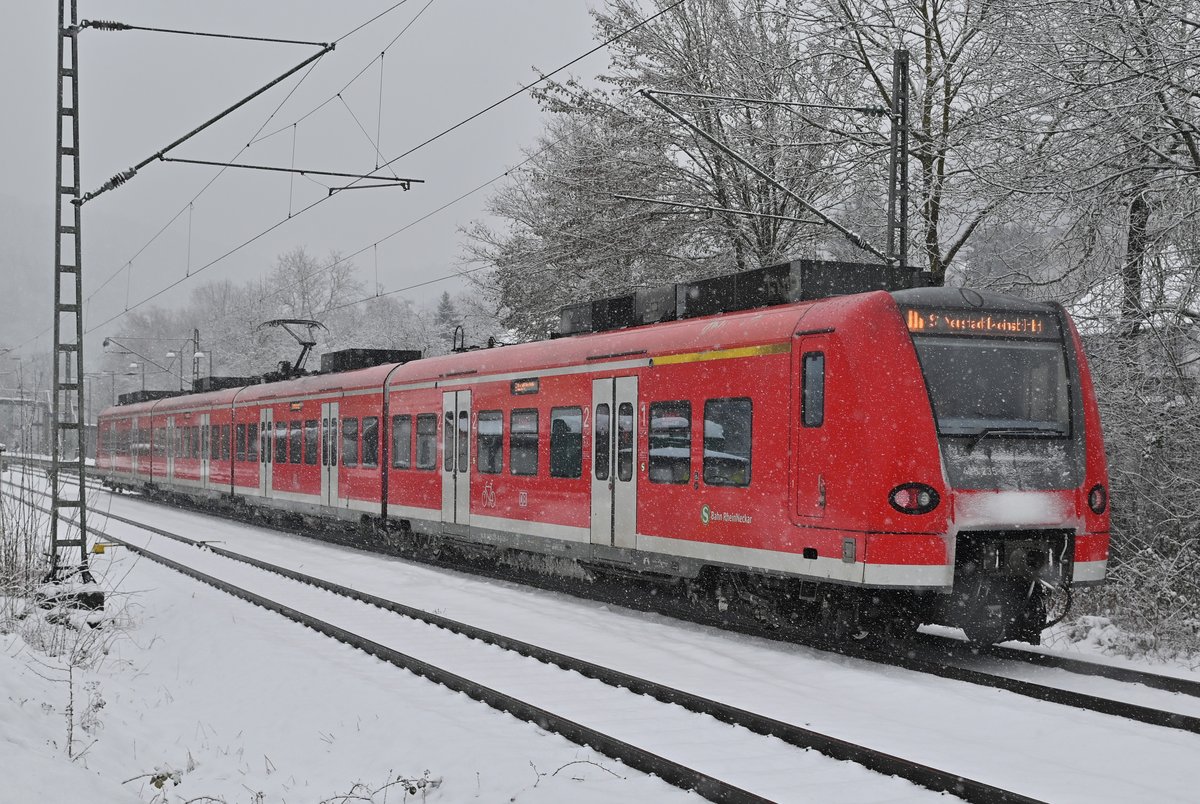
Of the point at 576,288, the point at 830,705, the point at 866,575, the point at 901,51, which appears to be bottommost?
the point at 830,705

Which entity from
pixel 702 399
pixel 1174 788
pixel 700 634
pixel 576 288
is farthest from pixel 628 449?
pixel 576 288

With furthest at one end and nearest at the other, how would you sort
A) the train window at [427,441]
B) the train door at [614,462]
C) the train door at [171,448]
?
the train door at [171,448], the train window at [427,441], the train door at [614,462]

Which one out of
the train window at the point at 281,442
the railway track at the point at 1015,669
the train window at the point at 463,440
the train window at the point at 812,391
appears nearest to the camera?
the railway track at the point at 1015,669

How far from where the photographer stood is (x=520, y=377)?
15.2 metres

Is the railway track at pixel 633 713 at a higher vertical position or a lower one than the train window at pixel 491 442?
lower

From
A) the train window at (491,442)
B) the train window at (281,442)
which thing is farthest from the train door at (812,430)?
the train window at (281,442)

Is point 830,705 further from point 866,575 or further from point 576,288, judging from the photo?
point 576,288

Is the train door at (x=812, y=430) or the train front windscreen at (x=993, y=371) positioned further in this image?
the train door at (x=812, y=430)

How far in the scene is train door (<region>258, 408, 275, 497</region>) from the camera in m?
26.0

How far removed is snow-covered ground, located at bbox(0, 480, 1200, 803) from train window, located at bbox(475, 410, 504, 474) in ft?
14.1

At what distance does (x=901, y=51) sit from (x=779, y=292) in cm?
596

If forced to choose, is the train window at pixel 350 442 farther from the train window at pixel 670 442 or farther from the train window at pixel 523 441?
the train window at pixel 670 442

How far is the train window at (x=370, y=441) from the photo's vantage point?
2028 cm

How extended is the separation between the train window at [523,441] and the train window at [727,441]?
12.6 feet
